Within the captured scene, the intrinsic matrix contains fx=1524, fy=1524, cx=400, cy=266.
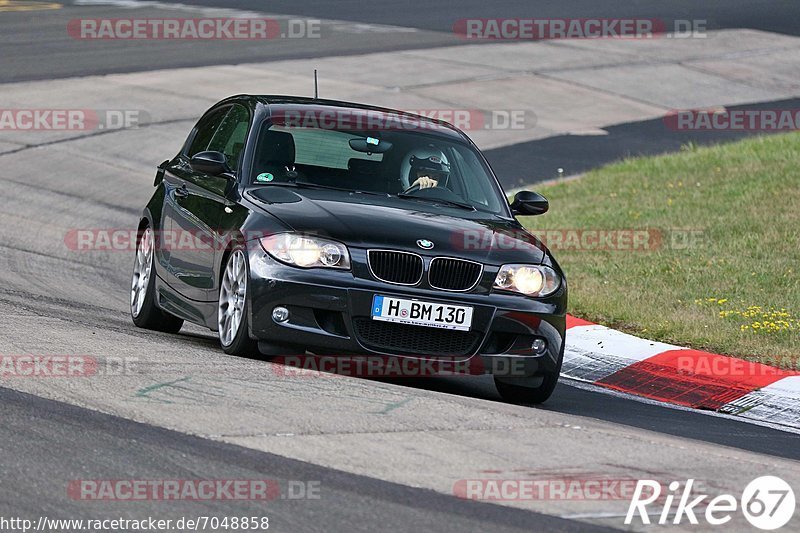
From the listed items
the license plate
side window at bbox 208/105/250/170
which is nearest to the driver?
side window at bbox 208/105/250/170

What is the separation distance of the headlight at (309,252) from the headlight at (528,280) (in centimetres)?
87

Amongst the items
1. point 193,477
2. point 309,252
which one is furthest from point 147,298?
point 193,477

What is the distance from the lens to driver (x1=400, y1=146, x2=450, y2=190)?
932 centimetres

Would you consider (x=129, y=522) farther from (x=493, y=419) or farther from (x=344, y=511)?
(x=493, y=419)

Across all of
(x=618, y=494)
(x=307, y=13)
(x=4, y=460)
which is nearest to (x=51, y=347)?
(x=4, y=460)

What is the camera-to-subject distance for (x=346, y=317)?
26.4ft

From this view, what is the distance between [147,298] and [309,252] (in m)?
2.39

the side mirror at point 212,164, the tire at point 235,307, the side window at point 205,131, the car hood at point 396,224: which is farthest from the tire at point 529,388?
the side window at point 205,131

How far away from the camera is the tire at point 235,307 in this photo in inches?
326

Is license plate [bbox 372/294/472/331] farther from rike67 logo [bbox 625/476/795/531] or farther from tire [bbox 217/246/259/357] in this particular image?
rike67 logo [bbox 625/476/795/531]

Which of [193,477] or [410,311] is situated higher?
[193,477]

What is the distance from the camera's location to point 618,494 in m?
5.84

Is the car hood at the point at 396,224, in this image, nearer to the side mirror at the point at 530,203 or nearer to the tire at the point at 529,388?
the side mirror at the point at 530,203

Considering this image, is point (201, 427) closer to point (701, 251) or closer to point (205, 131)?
point (205, 131)
